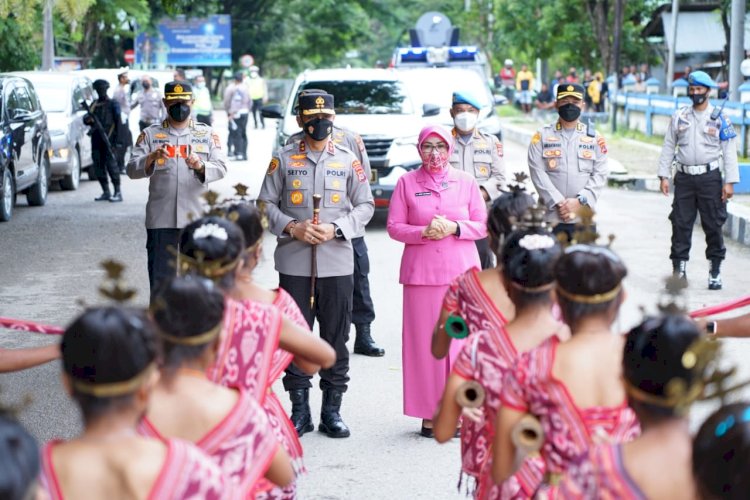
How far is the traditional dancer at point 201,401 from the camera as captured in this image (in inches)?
130

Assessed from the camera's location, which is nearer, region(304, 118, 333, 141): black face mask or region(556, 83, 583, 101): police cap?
region(304, 118, 333, 141): black face mask

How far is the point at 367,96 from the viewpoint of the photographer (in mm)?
16016

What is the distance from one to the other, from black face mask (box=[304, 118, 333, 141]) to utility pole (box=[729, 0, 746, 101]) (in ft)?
45.7

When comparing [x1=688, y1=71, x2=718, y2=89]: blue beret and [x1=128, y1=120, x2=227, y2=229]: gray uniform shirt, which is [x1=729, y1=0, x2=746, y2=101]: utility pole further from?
[x1=128, y1=120, x2=227, y2=229]: gray uniform shirt

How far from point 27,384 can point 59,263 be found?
517 centimetres

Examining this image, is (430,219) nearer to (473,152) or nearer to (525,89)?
(473,152)

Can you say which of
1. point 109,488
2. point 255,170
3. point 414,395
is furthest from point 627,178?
point 109,488

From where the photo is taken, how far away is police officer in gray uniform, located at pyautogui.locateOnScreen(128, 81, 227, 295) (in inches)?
341

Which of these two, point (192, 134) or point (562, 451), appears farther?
point (192, 134)

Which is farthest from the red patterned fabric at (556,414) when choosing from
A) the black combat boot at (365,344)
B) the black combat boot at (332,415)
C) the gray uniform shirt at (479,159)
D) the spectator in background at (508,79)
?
the spectator in background at (508,79)

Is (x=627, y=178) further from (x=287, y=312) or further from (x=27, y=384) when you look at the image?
(x=287, y=312)

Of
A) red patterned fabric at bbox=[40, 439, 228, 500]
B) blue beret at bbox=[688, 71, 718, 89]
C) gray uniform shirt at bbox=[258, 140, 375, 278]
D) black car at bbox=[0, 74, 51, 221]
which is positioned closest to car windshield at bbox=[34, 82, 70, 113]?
black car at bbox=[0, 74, 51, 221]

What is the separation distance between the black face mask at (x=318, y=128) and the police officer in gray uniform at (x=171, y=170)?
5.36ft

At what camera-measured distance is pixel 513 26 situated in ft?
151
